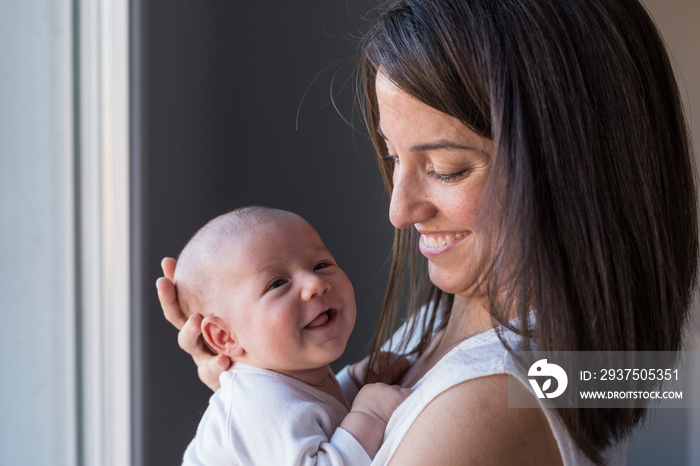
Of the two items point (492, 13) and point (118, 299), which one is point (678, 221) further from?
point (118, 299)

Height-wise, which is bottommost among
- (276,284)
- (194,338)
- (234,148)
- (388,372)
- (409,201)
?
(388,372)

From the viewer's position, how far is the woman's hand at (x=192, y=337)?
47.7 inches

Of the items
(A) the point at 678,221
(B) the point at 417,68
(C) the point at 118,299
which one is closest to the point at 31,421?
(C) the point at 118,299

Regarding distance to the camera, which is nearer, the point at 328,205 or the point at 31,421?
the point at 31,421

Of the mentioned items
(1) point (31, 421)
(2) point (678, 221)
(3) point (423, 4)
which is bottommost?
(1) point (31, 421)

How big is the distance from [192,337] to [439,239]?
51 centimetres

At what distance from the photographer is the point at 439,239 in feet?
3.73

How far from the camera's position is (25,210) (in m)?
1.37

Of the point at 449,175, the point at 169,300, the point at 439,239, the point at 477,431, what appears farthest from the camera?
the point at 169,300

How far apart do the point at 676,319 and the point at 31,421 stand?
4.39 feet

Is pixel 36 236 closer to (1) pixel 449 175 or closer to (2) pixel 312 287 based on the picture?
(2) pixel 312 287

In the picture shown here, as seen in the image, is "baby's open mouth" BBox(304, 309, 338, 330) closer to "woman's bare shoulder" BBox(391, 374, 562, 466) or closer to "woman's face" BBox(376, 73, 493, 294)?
"woman's face" BBox(376, 73, 493, 294)

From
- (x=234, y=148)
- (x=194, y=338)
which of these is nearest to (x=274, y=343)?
(x=194, y=338)

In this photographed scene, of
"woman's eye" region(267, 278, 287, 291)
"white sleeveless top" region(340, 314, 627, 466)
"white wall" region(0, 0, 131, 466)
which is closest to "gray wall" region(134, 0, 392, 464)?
"white wall" region(0, 0, 131, 466)
